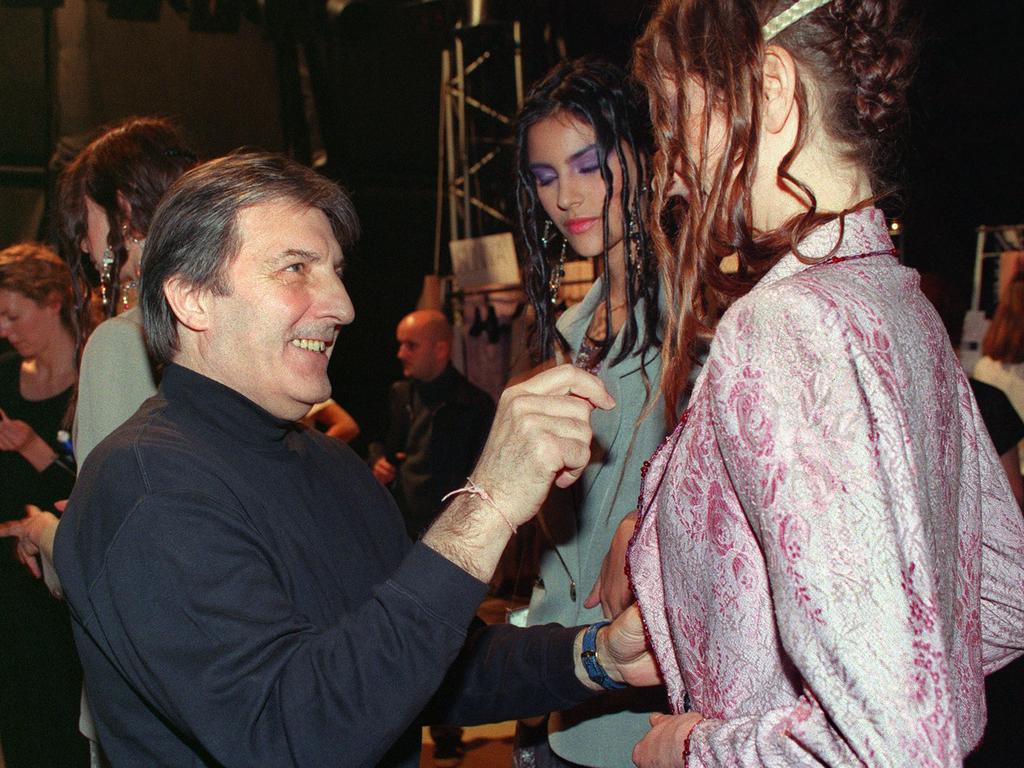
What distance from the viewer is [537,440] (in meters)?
1.19

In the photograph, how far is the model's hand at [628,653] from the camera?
1.36 meters

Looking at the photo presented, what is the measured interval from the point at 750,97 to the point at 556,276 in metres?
1.40

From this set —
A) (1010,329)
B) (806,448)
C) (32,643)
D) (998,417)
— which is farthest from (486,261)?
(806,448)

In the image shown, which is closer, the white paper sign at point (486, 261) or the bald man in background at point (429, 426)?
the bald man in background at point (429, 426)

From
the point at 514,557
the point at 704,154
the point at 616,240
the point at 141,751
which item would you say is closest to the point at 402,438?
the point at 514,557

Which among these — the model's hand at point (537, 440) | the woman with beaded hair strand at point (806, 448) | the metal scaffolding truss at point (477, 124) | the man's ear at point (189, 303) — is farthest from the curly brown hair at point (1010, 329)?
the man's ear at point (189, 303)

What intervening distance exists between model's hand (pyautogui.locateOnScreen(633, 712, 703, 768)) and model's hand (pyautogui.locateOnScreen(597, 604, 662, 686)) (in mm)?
235

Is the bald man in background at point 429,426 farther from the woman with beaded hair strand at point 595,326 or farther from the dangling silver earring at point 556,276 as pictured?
the woman with beaded hair strand at point 595,326

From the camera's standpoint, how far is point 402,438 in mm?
5621

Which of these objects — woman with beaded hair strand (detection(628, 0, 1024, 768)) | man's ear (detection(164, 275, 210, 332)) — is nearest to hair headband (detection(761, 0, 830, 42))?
woman with beaded hair strand (detection(628, 0, 1024, 768))

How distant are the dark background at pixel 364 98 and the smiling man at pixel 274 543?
4.22 metres

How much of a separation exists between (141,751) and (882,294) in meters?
1.14

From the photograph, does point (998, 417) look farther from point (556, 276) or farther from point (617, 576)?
point (617, 576)

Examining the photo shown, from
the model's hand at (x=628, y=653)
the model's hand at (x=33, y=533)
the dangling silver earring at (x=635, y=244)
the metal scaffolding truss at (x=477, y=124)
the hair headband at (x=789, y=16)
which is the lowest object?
the model's hand at (x=33, y=533)
